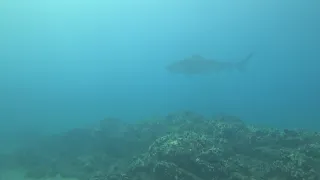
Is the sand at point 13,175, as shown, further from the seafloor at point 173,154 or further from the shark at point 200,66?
the shark at point 200,66

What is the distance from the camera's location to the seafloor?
979cm

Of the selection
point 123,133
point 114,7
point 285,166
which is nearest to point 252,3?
point 114,7

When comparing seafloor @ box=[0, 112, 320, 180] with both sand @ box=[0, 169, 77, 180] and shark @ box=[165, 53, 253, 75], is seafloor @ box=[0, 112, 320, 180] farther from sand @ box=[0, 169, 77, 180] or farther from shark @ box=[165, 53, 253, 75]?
shark @ box=[165, 53, 253, 75]

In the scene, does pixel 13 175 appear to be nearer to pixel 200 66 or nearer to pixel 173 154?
pixel 173 154

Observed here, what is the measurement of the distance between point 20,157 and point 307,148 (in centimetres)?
1314

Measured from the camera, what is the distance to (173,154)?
395 inches

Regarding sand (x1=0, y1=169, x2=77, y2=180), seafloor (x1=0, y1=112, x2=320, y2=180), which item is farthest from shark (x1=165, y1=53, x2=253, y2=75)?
sand (x1=0, y1=169, x2=77, y2=180)

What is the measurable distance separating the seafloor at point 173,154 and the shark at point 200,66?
7.04m

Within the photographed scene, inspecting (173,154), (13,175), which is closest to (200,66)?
(13,175)

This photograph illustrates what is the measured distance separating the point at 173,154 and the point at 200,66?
62.2ft

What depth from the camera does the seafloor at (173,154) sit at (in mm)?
9789

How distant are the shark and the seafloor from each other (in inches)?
277

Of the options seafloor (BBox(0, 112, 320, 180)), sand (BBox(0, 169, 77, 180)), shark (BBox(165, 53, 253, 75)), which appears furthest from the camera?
shark (BBox(165, 53, 253, 75))

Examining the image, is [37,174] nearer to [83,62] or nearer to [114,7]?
[114,7]
